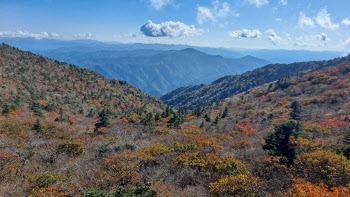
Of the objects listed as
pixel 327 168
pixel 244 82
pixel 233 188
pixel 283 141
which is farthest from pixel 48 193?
pixel 244 82

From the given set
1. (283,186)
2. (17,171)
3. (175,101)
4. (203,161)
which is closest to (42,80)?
(17,171)

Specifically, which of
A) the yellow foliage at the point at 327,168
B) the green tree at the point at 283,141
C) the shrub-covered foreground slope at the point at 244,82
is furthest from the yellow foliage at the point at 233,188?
the shrub-covered foreground slope at the point at 244,82

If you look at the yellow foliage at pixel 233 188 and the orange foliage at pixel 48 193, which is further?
the yellow foliage at pixel 233 188

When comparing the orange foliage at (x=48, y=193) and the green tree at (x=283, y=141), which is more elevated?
the green tree at (x=283, y=141)

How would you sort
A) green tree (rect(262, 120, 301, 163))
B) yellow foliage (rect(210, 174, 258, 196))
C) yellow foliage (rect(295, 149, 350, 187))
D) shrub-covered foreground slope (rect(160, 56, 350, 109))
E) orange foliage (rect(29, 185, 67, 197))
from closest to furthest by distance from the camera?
A: orange foliage (rect(29, 185, 67, 197)), yellow foliage (rect(210, 174, 258, 196)), yellow foliage (rect(295, 149, 350, 187)), green tree (rect(262, 120, 301, 163)), shrub-covered foreground slope (rect(160, 56, 350, 109))

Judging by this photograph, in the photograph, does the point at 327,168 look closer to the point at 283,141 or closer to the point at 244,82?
the point at 283,141

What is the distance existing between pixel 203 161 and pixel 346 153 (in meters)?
8.03

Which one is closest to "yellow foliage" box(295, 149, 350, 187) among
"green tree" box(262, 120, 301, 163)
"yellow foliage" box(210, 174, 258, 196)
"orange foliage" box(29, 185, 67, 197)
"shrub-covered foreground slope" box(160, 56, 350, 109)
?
"green tree" box(262, 120, 301, 163)

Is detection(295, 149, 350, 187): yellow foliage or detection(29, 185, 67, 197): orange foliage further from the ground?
detection(295, 149, 350, 187): yellow foliage

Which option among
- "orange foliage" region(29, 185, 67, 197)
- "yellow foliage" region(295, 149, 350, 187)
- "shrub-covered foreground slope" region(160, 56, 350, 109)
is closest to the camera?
"orange foliage" region(29, 185, 67, 197)

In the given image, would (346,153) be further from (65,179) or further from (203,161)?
(65,179)

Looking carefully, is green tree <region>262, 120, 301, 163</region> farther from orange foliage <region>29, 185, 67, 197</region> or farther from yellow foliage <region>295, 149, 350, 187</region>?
orange foliage <region>29, 185, 67, 197</region>

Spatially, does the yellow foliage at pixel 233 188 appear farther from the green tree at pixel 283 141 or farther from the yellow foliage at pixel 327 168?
the green tree at pixel 283 141

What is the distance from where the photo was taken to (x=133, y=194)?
647 centimetres
